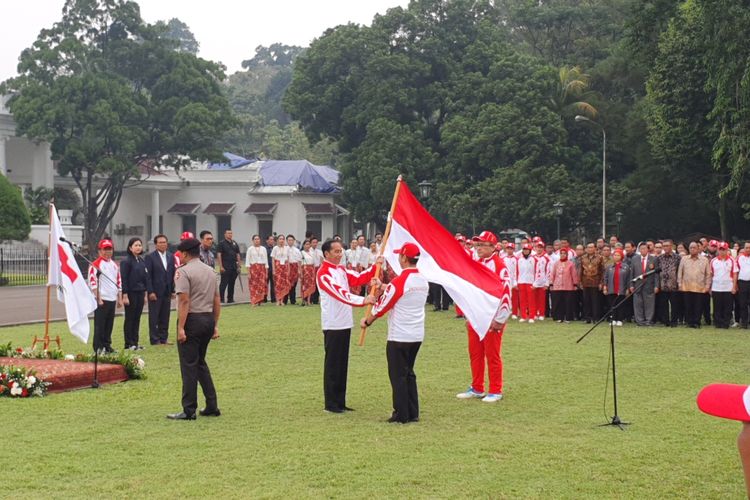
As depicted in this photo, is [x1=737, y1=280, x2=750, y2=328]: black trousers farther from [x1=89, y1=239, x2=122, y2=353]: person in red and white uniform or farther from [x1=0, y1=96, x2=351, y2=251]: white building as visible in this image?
[x1=0, y1=96, x2=351, y2=251]: white building

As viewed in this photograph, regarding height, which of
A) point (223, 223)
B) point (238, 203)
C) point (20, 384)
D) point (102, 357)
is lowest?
point (20, 384)

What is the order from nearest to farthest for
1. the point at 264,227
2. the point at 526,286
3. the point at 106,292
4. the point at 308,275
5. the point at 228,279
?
the point at 106,292 → the point at 526,286 → the point at 228,279 → the point at 308,275 → the point at 264,227

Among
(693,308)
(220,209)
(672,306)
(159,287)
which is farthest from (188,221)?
(159,287)

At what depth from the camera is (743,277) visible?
20734 mm

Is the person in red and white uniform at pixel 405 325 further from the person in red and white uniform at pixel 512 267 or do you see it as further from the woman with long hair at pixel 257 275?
the woman with long hair at pixel 257 275

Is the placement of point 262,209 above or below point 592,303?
above

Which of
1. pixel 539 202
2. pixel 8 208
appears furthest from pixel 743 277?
pixel 8 208

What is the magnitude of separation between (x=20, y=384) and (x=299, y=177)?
51.6m

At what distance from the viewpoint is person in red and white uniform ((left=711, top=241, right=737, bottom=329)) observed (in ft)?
68.6

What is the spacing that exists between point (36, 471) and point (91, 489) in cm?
77

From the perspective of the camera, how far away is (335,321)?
10.6 m

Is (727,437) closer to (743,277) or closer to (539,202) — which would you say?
(743,277)

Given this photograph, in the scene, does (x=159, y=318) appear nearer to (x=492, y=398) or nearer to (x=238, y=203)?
(x=492, y=398)

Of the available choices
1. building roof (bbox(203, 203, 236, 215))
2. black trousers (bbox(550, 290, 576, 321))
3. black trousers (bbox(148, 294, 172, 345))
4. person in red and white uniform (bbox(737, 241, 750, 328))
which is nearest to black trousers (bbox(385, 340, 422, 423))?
black trousers (bbox(148, 294, 172, 345))
